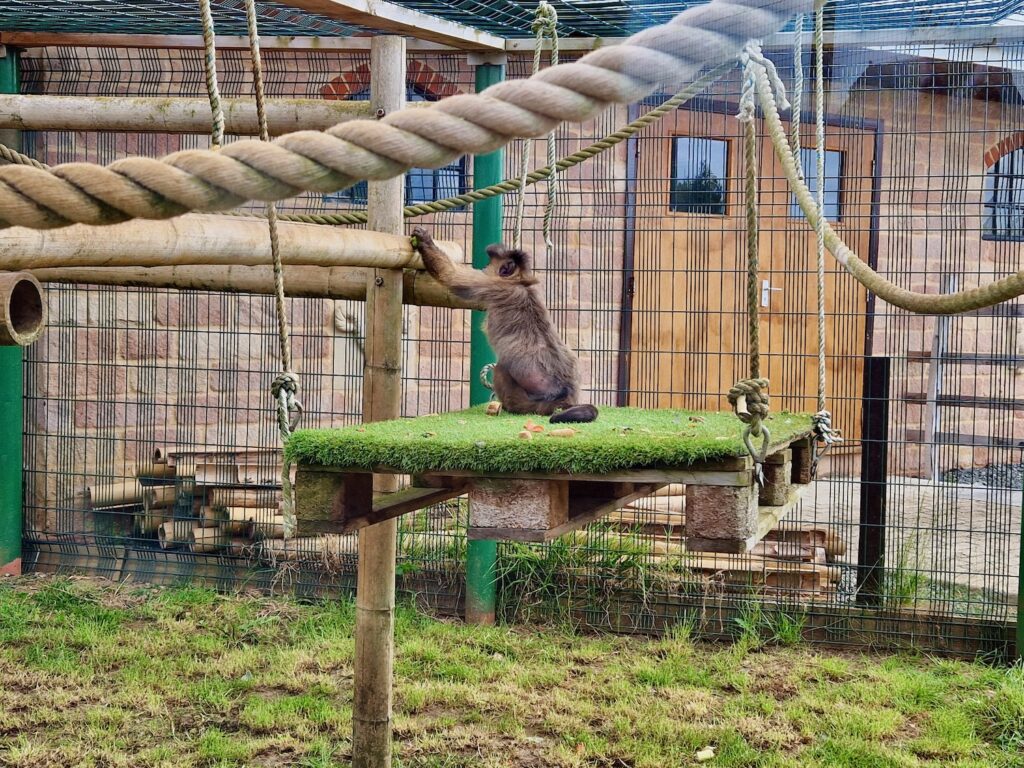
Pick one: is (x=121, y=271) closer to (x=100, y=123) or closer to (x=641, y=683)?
(x=100, y=123)

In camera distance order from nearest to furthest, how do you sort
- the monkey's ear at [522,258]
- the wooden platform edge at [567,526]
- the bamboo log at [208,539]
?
the wooden platform edge at [567,526]
the monkey's ear at [522,258]
the bamboo log at [208,539]

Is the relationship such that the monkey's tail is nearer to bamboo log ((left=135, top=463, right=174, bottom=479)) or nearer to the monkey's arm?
the monkey's arm

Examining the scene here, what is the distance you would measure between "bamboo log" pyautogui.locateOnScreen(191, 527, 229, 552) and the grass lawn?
2.03ft

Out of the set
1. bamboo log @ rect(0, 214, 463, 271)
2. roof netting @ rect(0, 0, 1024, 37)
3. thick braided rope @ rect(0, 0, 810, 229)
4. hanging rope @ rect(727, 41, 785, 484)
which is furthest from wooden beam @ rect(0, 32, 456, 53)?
thick braided rope @ rect(0, 0, 810, 229)

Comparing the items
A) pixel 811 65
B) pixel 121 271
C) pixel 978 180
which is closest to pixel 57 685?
pixel 121 271

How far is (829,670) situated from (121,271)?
4041mm

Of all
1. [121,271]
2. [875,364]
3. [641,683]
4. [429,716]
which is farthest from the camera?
[875,364]

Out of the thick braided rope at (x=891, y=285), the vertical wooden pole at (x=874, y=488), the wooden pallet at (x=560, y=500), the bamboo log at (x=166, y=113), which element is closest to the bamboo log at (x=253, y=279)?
the bamboo log at (x=166, y=113)

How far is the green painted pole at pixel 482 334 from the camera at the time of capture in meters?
6.34

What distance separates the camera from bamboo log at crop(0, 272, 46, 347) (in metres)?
2.82

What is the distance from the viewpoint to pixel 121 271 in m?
4.14

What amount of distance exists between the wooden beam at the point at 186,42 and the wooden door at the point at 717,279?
216 centimetres

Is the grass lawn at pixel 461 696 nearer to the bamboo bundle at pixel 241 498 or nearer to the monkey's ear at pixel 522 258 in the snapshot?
the bamboo bundle at pixel 241 498

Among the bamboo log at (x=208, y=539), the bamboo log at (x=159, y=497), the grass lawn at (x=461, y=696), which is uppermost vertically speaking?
the bamboo log at (x=159, y=497)
